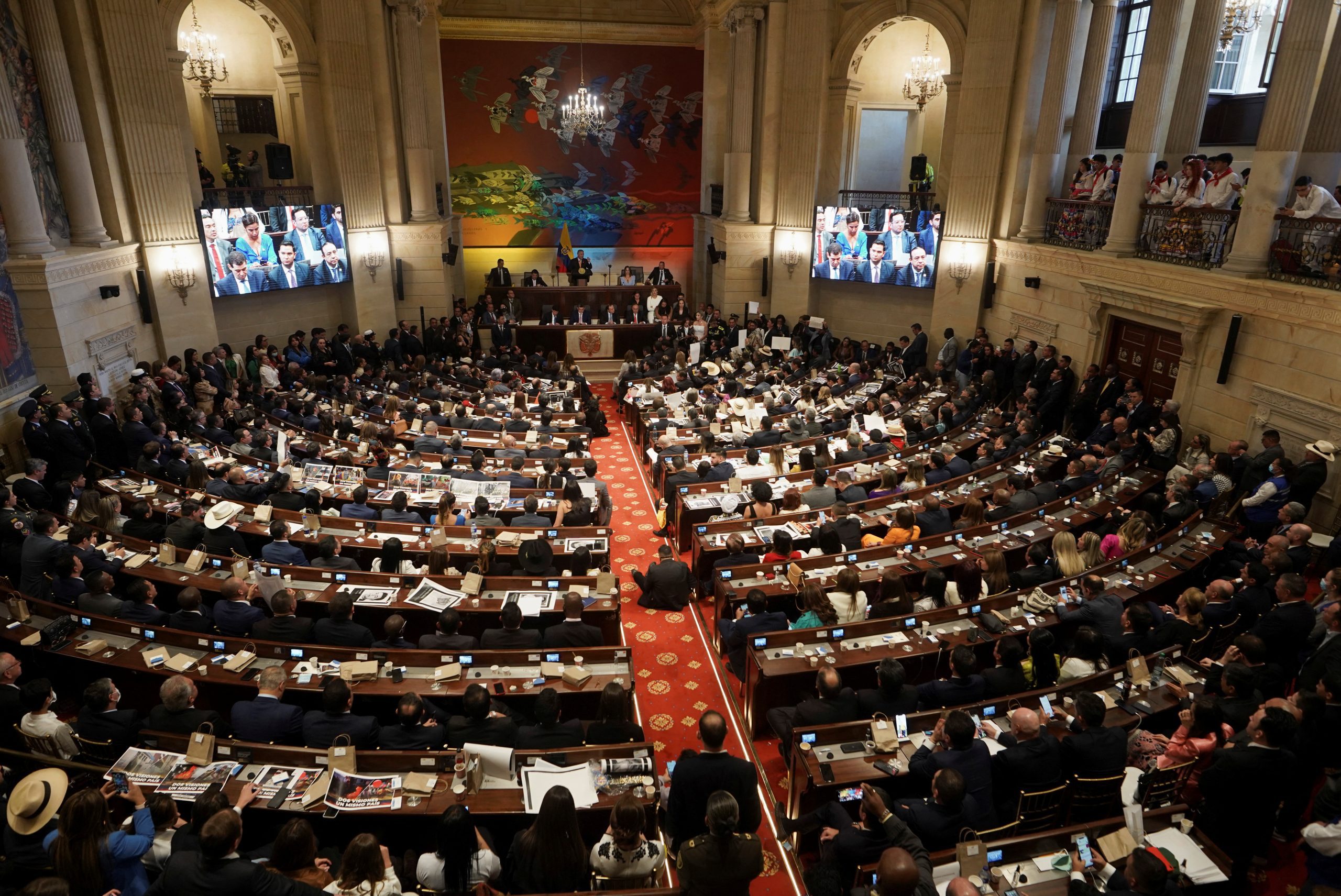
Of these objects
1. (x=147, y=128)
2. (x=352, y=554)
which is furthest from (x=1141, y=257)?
(x=147, y=128)

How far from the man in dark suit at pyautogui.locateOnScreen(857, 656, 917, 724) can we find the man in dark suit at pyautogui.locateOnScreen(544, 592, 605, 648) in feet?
7.72

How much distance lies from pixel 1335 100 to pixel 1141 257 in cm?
299

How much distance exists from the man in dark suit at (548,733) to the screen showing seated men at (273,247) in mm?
13685

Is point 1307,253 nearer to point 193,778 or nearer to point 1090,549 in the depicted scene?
point 1090,549

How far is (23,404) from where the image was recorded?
1005 cm

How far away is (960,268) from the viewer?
17359 millimetres

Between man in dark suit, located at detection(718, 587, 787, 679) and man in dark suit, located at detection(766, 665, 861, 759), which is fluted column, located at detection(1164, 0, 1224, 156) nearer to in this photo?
man in dark suit, located at detection(718, 587, 787, 679)

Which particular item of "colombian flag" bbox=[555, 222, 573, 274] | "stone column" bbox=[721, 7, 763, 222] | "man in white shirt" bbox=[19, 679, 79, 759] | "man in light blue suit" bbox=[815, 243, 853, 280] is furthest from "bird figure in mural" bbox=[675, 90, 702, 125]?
"man in white shirt" bbox=[19, 679, 79, 759]

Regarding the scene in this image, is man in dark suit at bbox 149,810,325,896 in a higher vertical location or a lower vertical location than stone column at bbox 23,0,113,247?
lower

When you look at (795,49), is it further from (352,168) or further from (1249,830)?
(1249,830)

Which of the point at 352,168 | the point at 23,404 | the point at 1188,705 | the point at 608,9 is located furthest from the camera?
the point at 608,9

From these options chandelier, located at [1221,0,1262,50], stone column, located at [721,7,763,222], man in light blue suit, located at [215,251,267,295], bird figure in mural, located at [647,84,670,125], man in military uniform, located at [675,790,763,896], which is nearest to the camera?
man in military uniform, located at [675,790,763,896]

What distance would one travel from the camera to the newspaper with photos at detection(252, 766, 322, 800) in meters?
5.09

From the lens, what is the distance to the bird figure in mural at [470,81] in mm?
23094
